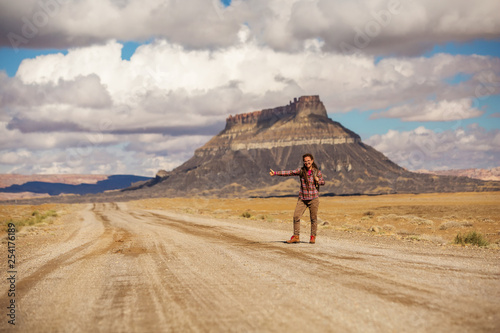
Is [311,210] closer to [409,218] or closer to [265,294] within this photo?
[265,294]

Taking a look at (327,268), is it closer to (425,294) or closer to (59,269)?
(425,294)

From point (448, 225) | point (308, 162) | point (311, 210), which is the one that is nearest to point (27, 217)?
point (448, 225)

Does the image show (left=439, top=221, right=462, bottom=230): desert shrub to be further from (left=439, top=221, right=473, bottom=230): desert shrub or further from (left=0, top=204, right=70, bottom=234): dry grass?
(left=0, top=204, right=70, bottom=234): dry grass

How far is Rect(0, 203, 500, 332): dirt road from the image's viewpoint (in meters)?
4.67

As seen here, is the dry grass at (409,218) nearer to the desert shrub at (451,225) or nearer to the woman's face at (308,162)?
the desert shrub at (451,225)

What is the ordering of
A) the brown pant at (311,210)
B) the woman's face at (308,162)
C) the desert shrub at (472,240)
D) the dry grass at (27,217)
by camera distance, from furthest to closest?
the dry grass at (27,217)
the desert shrub at (472,240)
the brown pant at (311,210)
the woman's face at (308,162)

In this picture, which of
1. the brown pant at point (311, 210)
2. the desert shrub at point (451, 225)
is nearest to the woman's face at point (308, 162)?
the brown pant at point (311, 210)

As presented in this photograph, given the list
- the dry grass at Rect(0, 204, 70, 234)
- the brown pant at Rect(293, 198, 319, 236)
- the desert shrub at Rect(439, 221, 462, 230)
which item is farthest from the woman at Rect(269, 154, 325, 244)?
the dry grass at Rect(0, 204, 70, 234)

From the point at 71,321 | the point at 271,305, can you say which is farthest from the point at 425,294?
the point at 71,321

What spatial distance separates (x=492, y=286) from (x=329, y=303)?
2.34 metres

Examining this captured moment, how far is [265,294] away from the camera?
231 inches

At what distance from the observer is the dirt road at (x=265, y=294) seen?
4.67 meters

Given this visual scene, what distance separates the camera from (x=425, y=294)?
18.3 ft

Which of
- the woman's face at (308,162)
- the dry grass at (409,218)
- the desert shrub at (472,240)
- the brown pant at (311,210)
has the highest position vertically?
the woman's face at (308,162)
